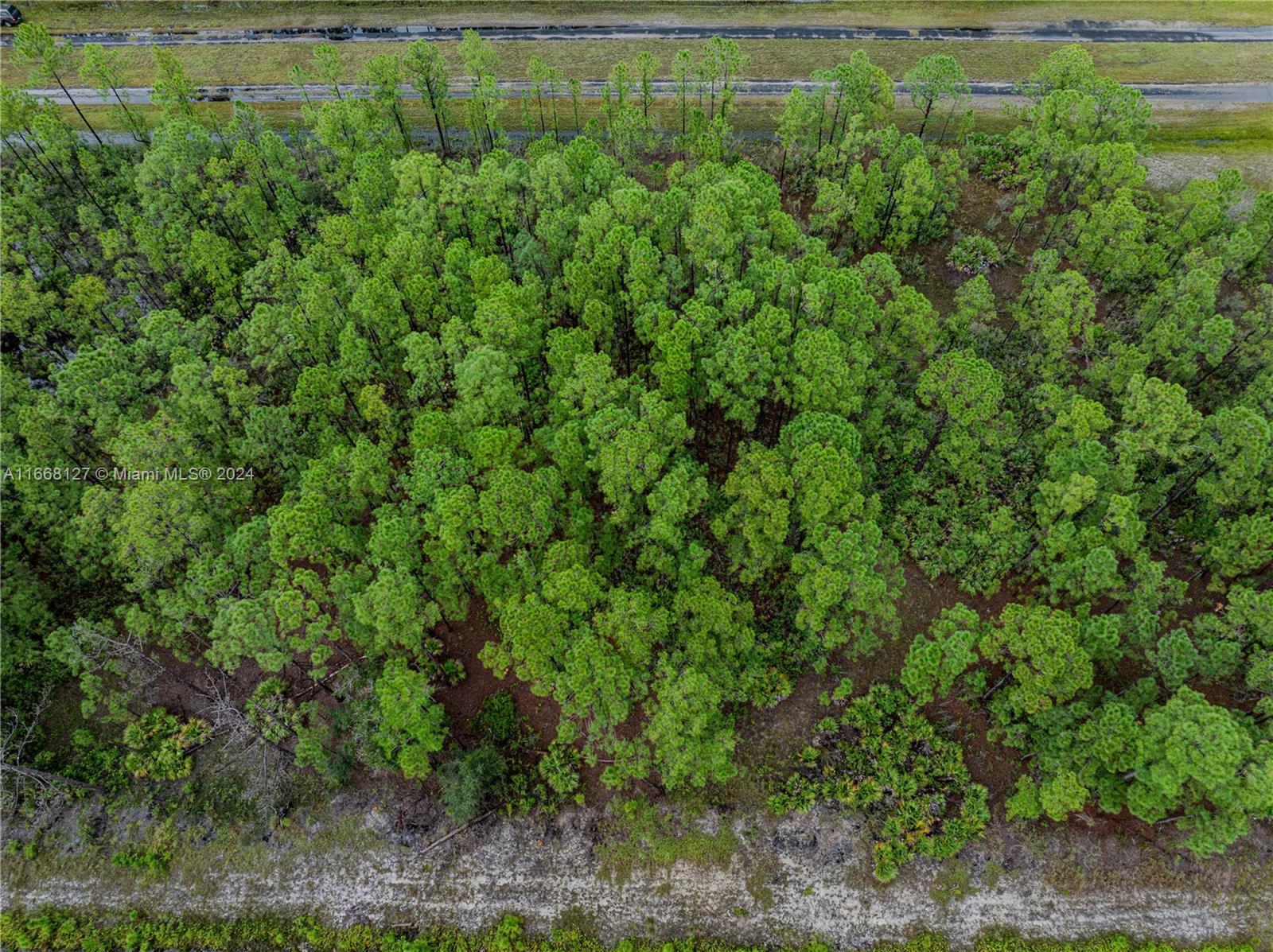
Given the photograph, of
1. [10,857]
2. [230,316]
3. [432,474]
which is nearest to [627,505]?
[432,474]

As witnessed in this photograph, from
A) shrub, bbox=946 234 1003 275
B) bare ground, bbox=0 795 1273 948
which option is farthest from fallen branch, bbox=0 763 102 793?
shrub, bbox=946 234 1003 275

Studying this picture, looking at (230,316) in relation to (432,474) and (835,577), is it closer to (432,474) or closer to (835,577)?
(432,474)

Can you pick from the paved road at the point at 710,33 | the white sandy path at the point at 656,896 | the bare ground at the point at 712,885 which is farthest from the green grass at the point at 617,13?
the white sandy path at the point at 656,896

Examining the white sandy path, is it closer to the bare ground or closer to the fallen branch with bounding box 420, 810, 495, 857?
the bare ground

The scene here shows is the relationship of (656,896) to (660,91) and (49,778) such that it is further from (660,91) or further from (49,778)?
(660,91)

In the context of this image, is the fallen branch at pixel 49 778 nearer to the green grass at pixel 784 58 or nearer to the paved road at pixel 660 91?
the paved road at pixel 660 91
